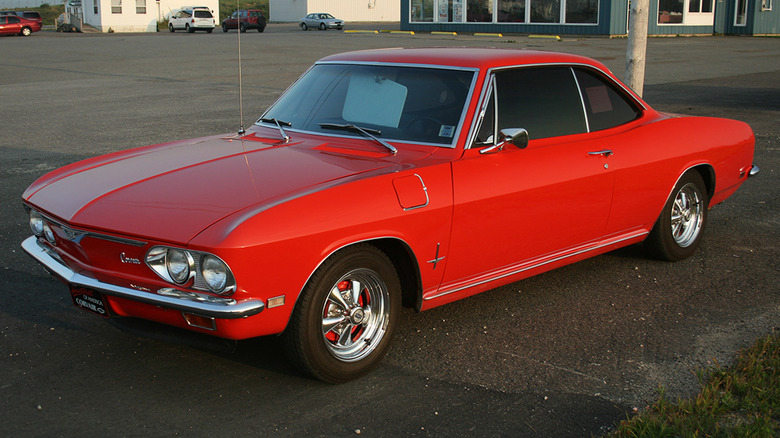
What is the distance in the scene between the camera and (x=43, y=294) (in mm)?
5129

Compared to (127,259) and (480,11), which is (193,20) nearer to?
(480,11)

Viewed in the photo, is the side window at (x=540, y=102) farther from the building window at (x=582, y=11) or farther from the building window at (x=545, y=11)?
the building window at (x=545, y=11)

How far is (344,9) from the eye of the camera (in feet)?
256

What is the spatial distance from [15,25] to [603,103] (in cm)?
5527

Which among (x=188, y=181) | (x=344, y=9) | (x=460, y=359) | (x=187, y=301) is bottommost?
(x=460, y=359)

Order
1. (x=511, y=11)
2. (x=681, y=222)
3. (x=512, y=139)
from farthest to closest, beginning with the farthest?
(x=511, y=11), (x=681, y=222), (x=512, y=139)

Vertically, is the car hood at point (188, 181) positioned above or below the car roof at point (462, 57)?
below

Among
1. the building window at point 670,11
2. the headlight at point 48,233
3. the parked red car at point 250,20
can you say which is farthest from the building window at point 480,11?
the headlight at point 48,233

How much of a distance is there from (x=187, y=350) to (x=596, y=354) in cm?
218

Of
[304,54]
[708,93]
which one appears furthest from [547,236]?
[304,54]

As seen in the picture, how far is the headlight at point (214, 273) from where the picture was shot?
11.3 ft

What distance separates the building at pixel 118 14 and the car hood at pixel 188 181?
5955 cm

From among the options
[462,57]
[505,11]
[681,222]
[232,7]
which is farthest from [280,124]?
[232,7]

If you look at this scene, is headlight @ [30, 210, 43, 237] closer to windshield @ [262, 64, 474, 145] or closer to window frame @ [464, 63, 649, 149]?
windshield @ [262, 64, 474, 145]
